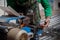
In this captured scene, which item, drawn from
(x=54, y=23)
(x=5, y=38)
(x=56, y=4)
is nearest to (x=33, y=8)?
(x=5, y=38)

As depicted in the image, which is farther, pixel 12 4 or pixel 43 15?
pixel 43 15

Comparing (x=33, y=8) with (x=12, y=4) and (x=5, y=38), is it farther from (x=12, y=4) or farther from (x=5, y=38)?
(x=5, y=38)

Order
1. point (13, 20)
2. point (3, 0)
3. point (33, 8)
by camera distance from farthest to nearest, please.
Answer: point (3, 0) → point (33, 8) → point (13, 20)

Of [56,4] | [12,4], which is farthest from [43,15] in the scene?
[56,4]

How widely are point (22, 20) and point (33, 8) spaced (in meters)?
0.25

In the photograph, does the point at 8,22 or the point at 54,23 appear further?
the point at 54,23

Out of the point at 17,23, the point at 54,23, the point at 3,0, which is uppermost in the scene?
the point at 3,0

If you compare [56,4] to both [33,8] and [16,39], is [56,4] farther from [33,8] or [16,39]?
[16,39]

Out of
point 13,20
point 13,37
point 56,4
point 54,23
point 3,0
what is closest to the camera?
point 13,37

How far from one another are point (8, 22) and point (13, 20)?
0.10 ft

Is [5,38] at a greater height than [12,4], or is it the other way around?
[12,4]

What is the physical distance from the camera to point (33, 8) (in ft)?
3.57

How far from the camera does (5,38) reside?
72 cm

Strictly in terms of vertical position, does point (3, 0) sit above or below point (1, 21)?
above
